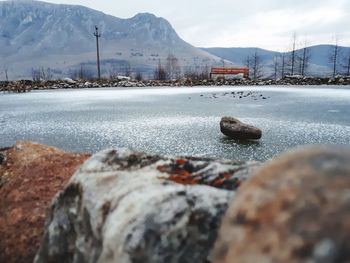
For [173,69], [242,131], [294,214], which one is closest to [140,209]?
[294,214]

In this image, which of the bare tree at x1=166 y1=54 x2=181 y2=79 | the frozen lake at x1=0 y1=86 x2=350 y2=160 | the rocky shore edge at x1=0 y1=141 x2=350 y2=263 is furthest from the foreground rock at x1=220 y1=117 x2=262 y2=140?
the bare tree at x1=166 y1=54 x2=181 y2=79

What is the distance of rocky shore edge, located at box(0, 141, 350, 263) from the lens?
1.46 m

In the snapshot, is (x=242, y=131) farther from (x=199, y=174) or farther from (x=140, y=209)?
(x=140, y=209)

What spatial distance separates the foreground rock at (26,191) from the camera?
12.3 feet

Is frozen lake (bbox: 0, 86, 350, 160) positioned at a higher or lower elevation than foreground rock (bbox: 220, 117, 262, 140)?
lower

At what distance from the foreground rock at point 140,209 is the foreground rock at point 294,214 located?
21.0 inches

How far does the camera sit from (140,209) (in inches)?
92.0

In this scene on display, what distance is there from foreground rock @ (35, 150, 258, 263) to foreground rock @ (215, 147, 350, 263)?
53 cm

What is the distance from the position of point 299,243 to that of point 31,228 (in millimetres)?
3362

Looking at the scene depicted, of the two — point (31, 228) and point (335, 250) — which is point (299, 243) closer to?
point (335, 250)

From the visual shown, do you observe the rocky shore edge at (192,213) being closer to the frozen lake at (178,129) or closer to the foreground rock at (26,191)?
the foreground rock at (26,191)

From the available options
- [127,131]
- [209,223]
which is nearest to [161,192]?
[209,223]

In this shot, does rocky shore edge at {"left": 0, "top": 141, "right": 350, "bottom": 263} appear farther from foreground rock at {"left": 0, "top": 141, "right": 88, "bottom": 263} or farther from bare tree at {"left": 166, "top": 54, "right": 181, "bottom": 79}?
bare tree at {"left": 166, "top": 54, "right": 181, "bottom": 79}

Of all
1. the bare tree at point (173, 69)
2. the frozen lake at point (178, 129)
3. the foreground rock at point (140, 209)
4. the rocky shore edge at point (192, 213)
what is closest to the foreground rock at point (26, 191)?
the rocky shore edge at point (192, 213)
